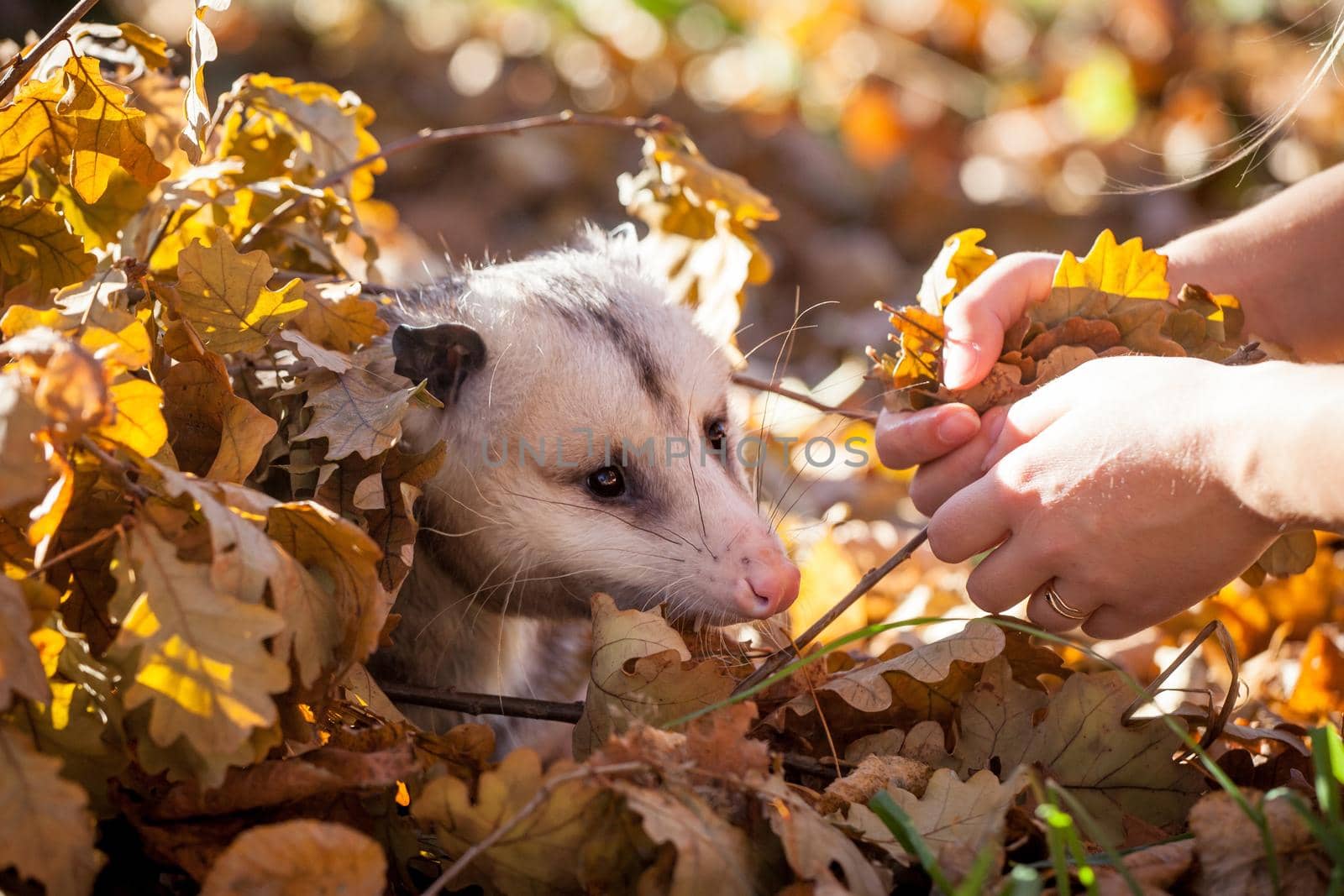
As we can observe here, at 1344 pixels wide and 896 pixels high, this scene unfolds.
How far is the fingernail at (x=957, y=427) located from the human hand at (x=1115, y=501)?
1.4 inches

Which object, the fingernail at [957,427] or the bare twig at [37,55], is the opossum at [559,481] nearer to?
the fingernail at [957,427]

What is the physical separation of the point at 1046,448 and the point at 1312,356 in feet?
2.09

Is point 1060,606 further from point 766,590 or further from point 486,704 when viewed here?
point 486,704

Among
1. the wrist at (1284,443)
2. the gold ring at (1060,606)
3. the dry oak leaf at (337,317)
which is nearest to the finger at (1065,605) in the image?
the gold ring at (1060,606)

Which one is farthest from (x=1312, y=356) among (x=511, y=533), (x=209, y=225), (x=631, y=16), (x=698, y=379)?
(x=631, y=16)

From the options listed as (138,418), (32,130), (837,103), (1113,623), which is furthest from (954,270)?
(837,103)

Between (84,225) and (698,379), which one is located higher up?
(84,225)

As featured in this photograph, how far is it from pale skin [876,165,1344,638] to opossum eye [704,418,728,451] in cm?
25

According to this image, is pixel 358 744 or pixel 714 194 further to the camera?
→ pixel 714 194

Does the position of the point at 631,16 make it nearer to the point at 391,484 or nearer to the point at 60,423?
the point at 391,484

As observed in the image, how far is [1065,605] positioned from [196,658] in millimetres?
874

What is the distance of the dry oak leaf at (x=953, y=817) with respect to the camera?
3.01ft

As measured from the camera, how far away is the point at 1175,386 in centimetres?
107

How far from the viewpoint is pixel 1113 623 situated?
1.20 metres
